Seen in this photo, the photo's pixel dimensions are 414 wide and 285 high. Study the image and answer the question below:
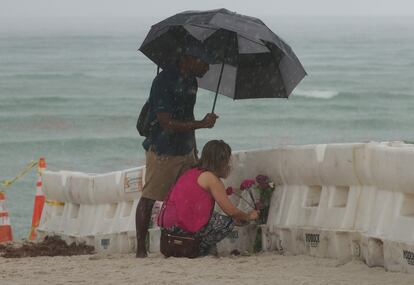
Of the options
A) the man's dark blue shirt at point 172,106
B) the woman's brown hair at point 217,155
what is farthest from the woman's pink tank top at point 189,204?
the man's dark blue shirt at point 172,106

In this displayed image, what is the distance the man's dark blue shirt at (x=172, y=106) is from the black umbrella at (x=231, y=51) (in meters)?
0.27

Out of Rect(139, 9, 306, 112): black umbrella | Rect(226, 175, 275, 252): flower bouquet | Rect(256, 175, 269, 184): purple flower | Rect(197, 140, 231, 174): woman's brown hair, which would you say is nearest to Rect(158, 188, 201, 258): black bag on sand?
Rect(197, 140, 231, 174): woman's brown hair

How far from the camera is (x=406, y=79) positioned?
6178cm

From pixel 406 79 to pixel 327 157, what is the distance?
53523 mm

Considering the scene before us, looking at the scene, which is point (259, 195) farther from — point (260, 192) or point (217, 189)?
point (217, 189)

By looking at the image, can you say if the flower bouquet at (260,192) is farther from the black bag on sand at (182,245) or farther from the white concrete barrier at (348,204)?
the black bag on sand at (182,245)

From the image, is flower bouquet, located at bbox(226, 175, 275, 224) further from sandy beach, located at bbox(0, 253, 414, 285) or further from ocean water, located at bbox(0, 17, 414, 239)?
ocean water, located at bbox(0, 17, 414, 239)

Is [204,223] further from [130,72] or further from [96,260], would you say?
[130,72]

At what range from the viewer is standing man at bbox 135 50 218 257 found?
9.58 meters

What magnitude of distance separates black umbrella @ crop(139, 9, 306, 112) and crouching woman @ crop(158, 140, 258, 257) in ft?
2.70

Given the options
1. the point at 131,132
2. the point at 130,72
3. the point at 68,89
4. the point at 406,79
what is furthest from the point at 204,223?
the point at 130,72

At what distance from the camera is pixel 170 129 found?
9602mm

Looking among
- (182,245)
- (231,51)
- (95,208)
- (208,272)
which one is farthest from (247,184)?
(95,208)

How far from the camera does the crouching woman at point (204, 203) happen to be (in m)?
9.33
